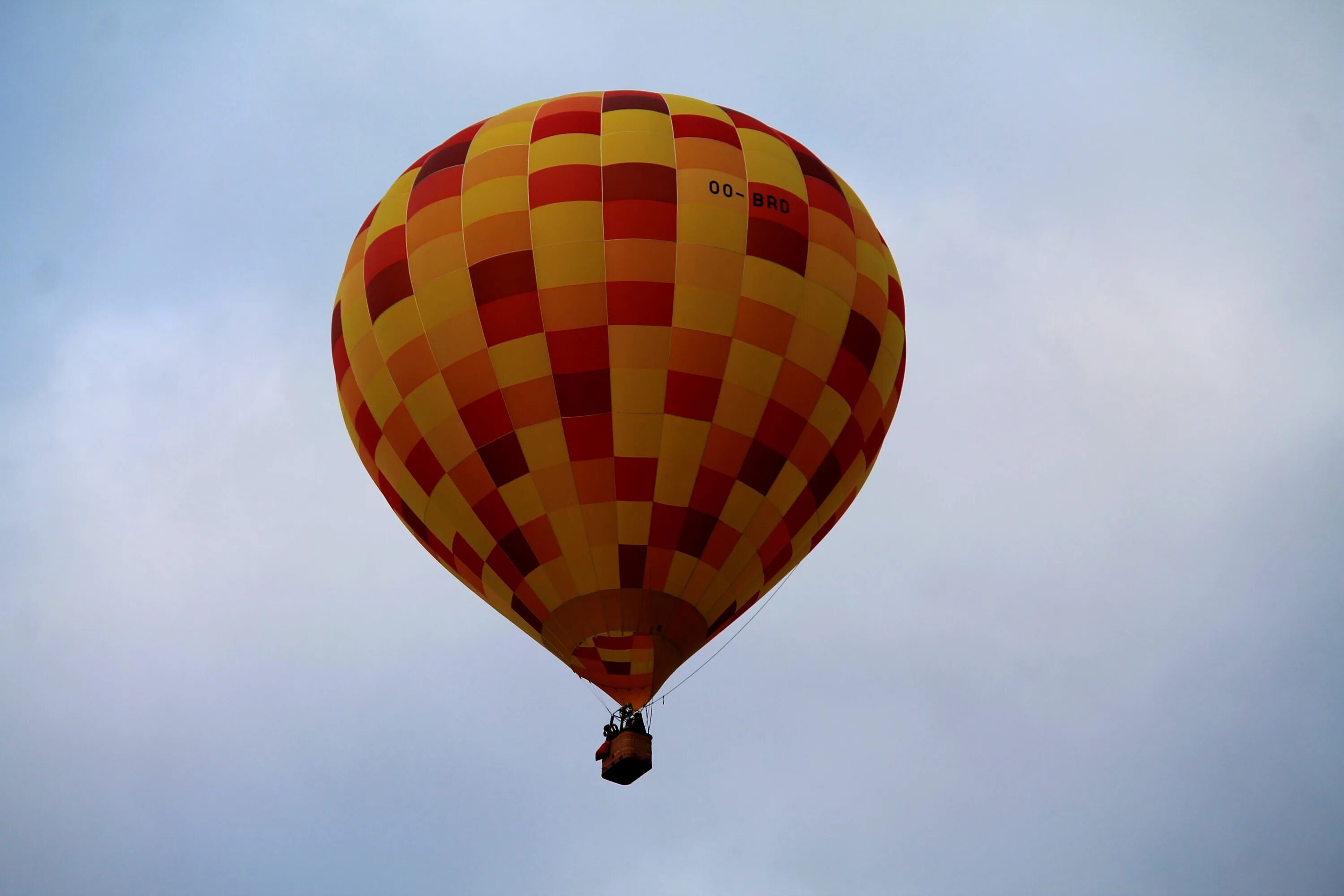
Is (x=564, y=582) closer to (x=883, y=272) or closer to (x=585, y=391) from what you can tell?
(x=585, y=391)

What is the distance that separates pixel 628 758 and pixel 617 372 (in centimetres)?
385

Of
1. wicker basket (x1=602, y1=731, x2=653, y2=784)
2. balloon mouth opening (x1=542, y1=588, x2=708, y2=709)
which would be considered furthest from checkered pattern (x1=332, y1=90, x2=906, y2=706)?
wicker basket (x1=602, y1=731, x2=653, y2=784)

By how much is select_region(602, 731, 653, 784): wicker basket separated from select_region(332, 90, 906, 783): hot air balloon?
0.55 meters

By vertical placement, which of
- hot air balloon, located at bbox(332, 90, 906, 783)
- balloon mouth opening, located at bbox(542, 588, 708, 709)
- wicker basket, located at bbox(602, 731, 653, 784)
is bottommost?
wicker basket, located at bbox(602, 731, 653, 784)

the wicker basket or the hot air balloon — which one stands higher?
the hot air balloon

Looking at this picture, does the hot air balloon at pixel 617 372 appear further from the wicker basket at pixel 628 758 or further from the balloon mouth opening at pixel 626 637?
the wicker basket at pixel 628 758

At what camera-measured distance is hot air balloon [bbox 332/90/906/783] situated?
1242cm

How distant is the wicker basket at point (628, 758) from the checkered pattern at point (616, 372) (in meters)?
0.55

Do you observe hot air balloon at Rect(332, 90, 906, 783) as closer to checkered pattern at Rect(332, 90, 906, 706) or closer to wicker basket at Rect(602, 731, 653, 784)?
checkered pattern at Rect(332, 90, 906, 706)

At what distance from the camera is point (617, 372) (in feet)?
40.7

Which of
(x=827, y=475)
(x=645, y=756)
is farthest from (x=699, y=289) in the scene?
(x=645, y=756)

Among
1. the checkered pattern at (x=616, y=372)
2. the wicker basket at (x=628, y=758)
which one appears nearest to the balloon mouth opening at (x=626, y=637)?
the checkered pattern at (x=616, y=372)

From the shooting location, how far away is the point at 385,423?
13375 millimetres

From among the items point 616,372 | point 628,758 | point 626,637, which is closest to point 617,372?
point 616,372
